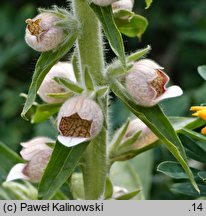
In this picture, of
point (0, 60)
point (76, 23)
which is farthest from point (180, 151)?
point (0, 60)

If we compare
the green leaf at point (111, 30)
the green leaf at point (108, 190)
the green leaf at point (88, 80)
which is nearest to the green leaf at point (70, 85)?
the green leaf at point (88, 80)

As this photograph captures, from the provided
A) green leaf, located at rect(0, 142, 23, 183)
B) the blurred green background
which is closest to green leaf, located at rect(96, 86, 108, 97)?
green leaf, located at rect(0, 142, 23, 183)

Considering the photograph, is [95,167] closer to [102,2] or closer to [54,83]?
[54,83]

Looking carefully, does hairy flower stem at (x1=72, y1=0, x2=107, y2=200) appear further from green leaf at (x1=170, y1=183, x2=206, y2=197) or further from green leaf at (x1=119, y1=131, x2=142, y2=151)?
green leaf at (x1=170, y1=183, x2=206, y2=197)

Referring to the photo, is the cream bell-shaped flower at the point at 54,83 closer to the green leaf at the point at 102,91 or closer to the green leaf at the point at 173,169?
the green leaf at the point at 102,91

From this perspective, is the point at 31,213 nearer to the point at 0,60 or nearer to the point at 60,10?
the point at 60,10

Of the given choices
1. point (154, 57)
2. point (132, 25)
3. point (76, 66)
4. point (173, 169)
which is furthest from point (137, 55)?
point (154, 57)
